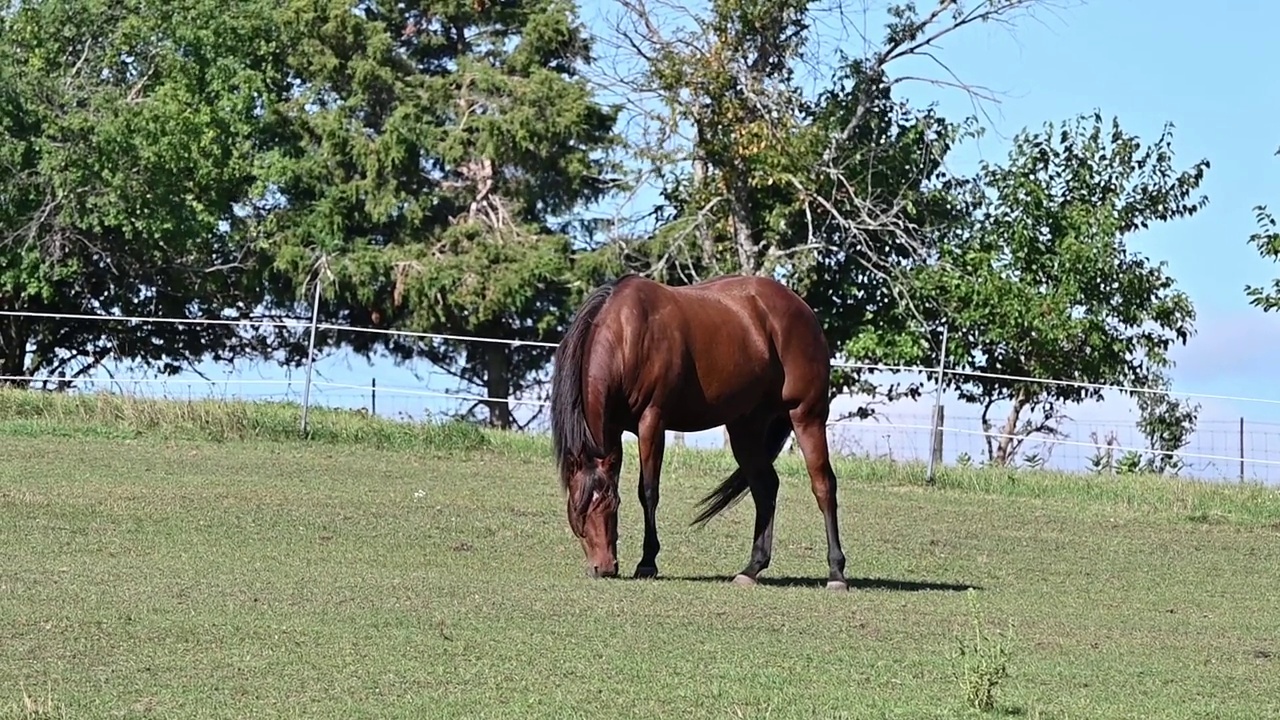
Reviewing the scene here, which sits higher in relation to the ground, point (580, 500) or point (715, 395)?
point (715, 395)

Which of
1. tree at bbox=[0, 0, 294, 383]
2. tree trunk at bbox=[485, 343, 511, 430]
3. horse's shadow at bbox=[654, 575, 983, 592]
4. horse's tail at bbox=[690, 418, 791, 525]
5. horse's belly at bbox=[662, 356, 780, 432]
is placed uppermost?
tree at bbox=[0, 0, 294, 383]

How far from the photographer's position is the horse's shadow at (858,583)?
11.3 m

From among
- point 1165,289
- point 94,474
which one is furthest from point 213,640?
point 1165,289

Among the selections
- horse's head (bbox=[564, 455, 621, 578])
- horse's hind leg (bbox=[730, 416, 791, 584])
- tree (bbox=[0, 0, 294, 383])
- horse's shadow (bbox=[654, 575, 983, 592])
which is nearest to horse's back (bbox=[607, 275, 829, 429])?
horse's hind leg (bbox=[730, 416, 791, 584])

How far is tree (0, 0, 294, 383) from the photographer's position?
26.8 meters

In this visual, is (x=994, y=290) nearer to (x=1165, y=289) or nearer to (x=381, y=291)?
(x=1165, y=289)

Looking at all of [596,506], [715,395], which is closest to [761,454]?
[715,395]

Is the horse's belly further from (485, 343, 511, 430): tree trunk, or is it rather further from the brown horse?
(485, 343, 511, 430): tree trunk

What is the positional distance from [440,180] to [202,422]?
41.7 ft

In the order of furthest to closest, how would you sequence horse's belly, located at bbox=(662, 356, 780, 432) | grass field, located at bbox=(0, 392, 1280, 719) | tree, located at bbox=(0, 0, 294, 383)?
tree, located at bbox=(0, 0, 294, 383) → horse's belly, located at bbox=(662, 356, 780, 432) → grass field, located at bbox=(0, 392, 1280, 719)

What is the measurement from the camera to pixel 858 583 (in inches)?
460

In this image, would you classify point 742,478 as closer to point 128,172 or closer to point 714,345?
point 714,345

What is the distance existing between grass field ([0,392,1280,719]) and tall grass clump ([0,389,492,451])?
4cm

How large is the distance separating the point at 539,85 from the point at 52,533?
60.9ft
